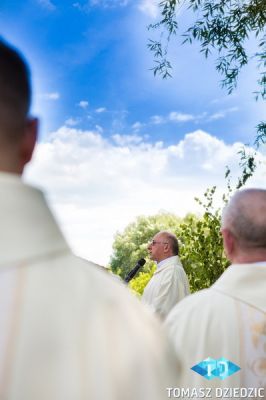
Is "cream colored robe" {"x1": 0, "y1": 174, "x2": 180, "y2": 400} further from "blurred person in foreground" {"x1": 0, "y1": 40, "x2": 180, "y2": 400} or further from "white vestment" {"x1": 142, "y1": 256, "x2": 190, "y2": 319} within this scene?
"white vestment" {"x1": 142, "y1": 256, "x2": 190, "y2": 319}

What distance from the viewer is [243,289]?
3.10 metres

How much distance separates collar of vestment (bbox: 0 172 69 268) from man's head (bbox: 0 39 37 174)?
0.17 ft

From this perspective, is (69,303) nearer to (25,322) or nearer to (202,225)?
(25,322)

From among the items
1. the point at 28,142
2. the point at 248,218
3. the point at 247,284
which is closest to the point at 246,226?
the point at 248,218

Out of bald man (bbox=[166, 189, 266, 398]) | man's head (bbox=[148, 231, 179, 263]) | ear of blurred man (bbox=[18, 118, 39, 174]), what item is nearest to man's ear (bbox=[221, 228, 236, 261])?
bald man (bbox=[166, 189, 266, 398])

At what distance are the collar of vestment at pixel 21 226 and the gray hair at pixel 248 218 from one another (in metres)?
1.85

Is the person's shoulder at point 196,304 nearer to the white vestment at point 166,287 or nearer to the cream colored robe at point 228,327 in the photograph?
the cream colored robe at point 228,327

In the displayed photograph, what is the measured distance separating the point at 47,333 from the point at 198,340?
73.4 inches

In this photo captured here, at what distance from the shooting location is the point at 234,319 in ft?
9.80

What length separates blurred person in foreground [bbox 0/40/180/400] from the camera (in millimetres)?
1137

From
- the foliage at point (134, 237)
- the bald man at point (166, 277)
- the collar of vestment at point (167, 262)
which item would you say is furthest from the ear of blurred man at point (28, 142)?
the foliage at point (134, 237)

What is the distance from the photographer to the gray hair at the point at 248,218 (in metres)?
2.93

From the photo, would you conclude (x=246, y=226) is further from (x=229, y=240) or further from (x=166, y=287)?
(x=166, y=287)

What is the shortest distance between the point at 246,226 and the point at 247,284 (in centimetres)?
35
